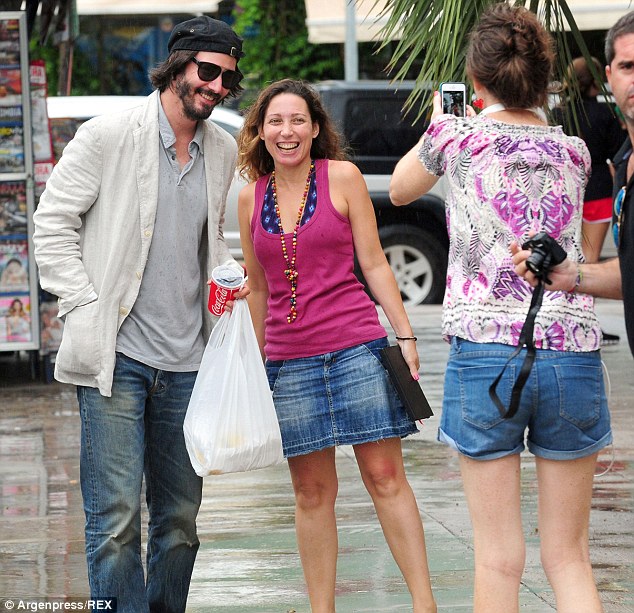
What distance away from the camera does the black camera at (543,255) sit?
3.10 m

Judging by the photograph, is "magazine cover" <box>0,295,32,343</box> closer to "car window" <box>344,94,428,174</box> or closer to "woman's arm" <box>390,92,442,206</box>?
"car window" <box>344,94,428,174</box>

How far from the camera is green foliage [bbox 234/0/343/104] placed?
21250 mm

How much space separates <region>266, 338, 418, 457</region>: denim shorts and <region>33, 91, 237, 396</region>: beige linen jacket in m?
0.60

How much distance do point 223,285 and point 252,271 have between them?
1.22 feet

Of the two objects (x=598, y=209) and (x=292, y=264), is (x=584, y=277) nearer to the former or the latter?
(x=292, y=264)

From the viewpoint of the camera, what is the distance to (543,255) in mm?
3104

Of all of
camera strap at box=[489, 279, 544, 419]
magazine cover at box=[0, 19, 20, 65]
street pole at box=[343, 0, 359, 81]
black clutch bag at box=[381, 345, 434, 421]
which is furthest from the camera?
street pole at box=[343, 0, 359, 81]

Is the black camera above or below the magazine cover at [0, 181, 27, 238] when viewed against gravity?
above

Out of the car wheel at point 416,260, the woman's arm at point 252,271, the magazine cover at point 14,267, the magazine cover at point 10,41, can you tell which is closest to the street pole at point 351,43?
the car wheel at point 416,260

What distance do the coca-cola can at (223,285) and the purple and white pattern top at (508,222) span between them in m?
0.83

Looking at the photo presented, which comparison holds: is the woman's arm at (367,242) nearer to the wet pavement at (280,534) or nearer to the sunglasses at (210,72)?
the sunglasses at (210,72)

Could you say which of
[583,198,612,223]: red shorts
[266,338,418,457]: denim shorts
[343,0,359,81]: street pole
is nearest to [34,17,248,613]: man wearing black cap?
[266,338,418,457]: denim shorts

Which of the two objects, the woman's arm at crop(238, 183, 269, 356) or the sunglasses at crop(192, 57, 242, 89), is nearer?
the sunglasses at crop(192, 57, 242, 89)

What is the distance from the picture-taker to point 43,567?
16.6 ft
